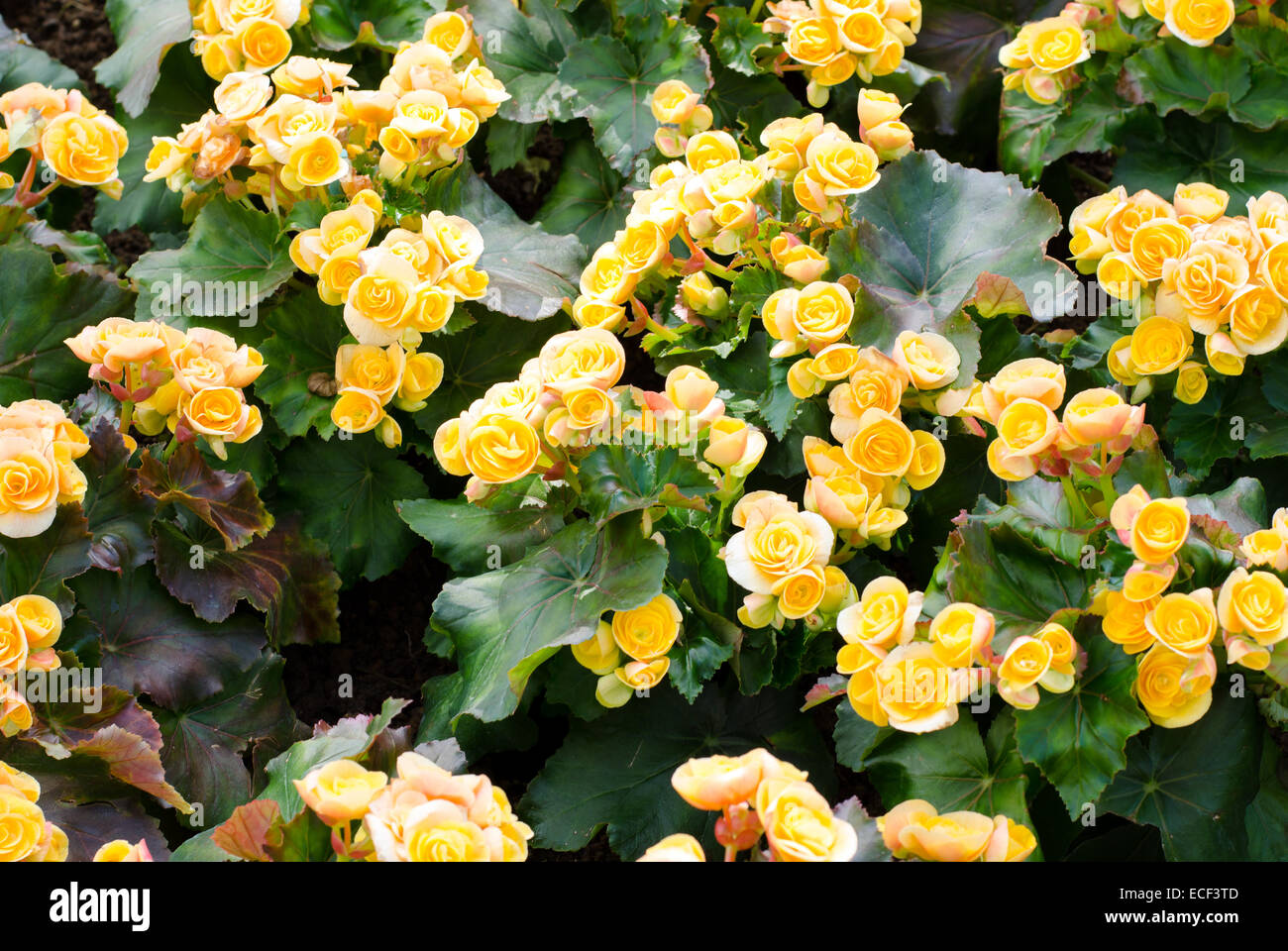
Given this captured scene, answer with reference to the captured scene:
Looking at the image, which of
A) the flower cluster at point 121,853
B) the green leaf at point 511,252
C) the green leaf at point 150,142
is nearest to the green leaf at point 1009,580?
the green leaf at point 511,252

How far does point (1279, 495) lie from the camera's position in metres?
2.15

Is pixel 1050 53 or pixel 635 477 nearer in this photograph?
pixel 635 477

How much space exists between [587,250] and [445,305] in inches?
30.3

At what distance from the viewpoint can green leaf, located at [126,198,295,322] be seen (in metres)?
2.24

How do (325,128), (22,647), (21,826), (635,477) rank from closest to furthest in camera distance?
(21,826), (22,647), (635,477), (325,128)

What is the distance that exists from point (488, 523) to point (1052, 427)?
0.92 meters

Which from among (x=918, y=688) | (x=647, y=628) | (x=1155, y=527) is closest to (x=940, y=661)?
(x=918, y=688)

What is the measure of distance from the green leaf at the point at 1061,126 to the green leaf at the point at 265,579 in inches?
67.2

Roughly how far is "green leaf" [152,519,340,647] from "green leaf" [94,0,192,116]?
1.09 m

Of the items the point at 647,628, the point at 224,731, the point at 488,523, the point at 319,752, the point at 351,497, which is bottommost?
the point at 224,731

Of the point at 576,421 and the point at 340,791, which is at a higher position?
the point at 576,421

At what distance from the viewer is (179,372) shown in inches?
75.0

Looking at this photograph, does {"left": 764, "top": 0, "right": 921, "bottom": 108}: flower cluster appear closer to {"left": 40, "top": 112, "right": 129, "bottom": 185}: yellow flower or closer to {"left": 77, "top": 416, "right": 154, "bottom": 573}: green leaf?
{"left": 40, "top": 112, "right": 129, "bottom": 185}: yellow flower

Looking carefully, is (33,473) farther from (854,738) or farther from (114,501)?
(854,738)
